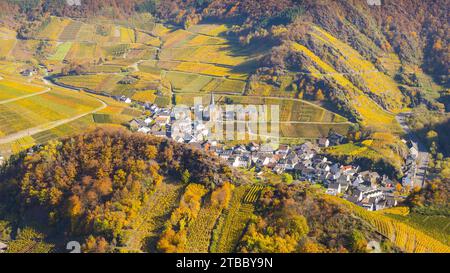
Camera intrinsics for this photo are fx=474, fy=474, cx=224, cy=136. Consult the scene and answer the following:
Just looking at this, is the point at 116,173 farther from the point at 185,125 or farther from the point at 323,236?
the point at 185,125

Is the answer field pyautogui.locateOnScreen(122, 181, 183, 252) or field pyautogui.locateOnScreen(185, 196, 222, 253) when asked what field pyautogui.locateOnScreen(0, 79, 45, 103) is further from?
field pyautogui.locateOnScreen(185, 196, 222, 253)

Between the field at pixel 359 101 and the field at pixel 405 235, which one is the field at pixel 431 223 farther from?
the field at pixel 359 101

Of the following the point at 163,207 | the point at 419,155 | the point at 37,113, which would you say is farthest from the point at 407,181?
the point at 37,113

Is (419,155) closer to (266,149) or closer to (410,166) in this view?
(410,166)

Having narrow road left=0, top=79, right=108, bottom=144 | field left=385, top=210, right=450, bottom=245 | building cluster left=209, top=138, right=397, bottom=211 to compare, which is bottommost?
building cluster left=209, top=138, right=397, bottom=211

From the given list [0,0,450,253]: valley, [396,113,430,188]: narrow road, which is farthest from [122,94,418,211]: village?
[396,113,430,188]: narrow road
